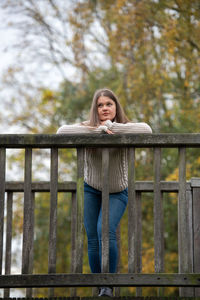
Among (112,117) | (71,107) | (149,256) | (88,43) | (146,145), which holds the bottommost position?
(149,256)

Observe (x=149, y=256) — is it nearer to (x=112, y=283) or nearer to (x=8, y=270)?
(x=8, y=270)

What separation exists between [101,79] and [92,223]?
34.5ft

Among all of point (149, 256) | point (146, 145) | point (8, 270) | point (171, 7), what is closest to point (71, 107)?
point (149, 256)

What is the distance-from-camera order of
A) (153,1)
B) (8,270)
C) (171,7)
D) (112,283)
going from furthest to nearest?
(153,1) < (171,7) < (8,270) < (112,283)

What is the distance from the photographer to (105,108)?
399 centimetres

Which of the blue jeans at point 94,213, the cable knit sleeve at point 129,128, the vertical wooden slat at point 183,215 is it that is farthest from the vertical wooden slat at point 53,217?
the vertical wooden slat at point 183,215

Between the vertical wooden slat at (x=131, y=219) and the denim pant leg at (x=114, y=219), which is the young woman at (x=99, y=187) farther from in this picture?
the vertical wooden slat at (x=131, y=219)

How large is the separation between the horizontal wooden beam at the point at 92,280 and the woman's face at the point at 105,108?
4.33 ft

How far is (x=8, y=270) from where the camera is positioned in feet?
15.7

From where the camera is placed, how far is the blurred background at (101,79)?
10.2 m

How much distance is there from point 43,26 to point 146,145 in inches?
500

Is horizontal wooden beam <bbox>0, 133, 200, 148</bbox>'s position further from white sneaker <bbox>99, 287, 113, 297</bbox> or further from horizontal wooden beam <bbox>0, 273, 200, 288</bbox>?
white sneaker <bbox>99, 287, 113, 297</bbox>

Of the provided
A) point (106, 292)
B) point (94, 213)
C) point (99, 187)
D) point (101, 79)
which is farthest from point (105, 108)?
point (101, 79)

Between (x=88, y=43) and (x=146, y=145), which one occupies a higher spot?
(x=88, y=43)
